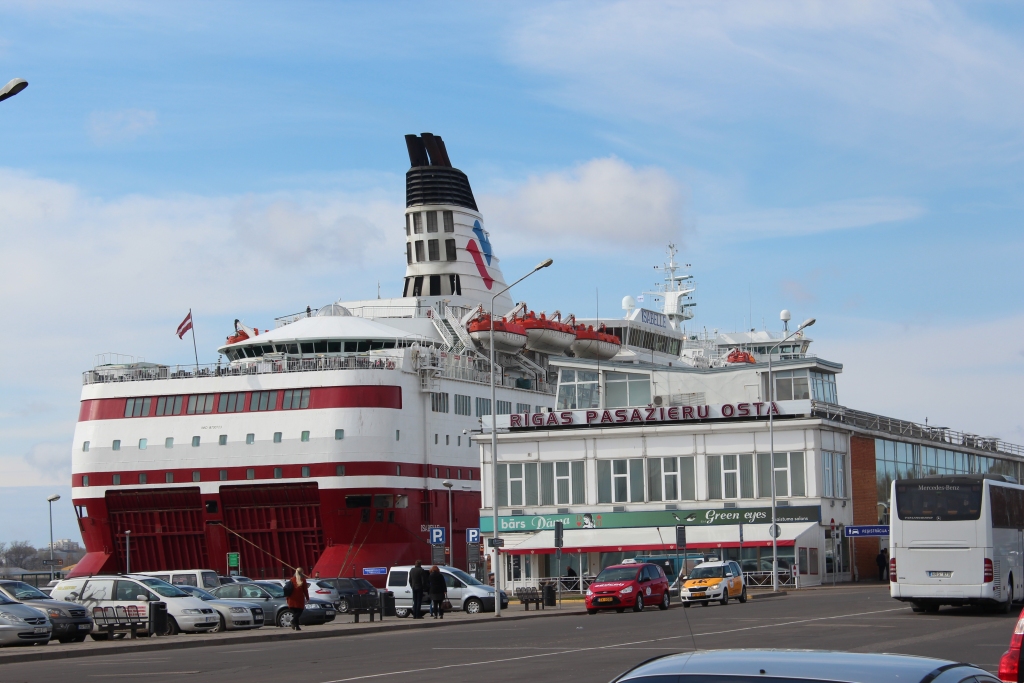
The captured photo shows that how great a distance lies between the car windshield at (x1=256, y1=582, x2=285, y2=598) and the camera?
3656cm

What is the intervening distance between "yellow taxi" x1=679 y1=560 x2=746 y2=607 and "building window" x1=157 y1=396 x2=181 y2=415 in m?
37.3

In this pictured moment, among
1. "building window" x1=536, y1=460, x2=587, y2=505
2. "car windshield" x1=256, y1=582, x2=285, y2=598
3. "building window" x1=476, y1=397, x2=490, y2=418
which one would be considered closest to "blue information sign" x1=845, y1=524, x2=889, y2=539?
"building window" x1=536, y1=460, x2=587, y2=505

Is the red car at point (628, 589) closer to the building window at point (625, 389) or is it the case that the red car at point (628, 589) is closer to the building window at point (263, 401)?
the building window at point (625, 389)

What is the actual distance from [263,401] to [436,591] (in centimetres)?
3472

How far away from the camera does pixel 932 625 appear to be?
25.8 metres

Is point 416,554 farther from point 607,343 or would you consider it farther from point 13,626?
point 13,626

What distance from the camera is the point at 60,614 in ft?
92.0

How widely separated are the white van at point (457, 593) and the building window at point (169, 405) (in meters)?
29.5

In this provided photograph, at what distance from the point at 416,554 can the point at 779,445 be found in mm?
21895

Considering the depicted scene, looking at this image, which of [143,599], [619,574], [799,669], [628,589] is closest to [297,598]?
[143,599]

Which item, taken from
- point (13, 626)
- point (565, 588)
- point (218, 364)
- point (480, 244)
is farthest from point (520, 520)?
point (13, 626)

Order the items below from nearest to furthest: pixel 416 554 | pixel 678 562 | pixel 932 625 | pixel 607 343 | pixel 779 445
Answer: pixel 932 625 < pixel 678 562 < pixel 779 445 < pixel 416 554 < pixel 607 343

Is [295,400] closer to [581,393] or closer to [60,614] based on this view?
[581,393]

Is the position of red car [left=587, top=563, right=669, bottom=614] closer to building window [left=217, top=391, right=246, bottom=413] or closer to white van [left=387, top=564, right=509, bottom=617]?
Result: white van [left=387, top=564, right=509, bottom=617]
